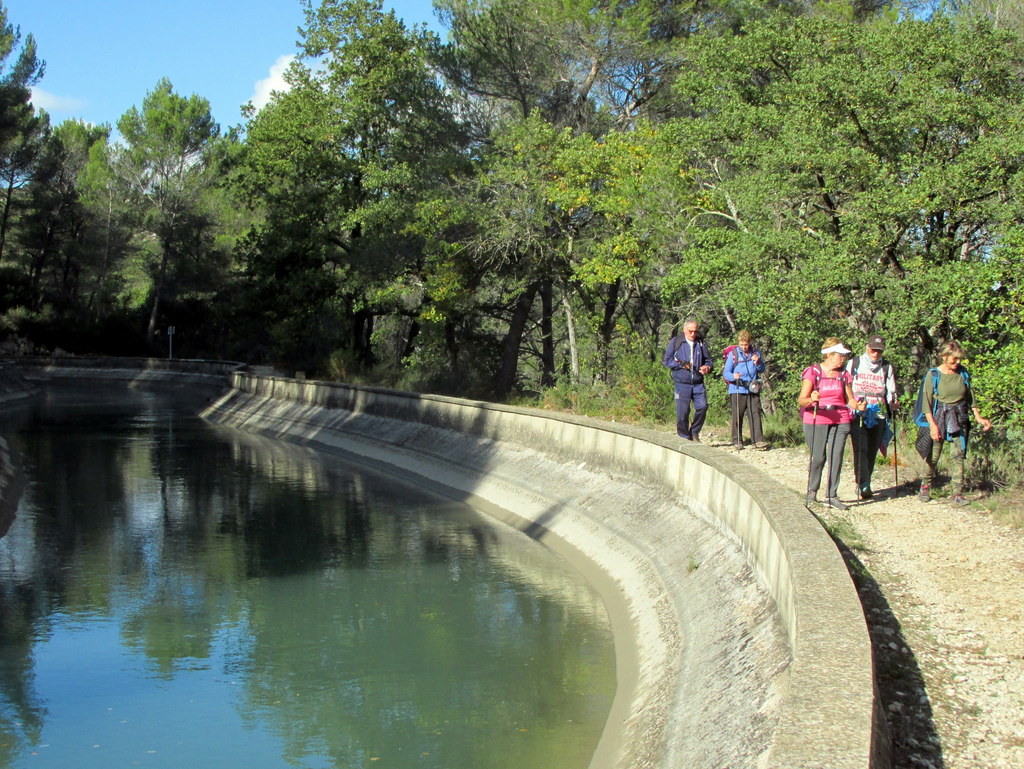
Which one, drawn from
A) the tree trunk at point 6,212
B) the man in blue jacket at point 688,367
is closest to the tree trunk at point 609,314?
the man in blue jacket at point 688,367

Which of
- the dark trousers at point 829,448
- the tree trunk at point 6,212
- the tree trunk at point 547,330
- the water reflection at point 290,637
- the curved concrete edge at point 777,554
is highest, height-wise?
the tree trunk at point 6,212

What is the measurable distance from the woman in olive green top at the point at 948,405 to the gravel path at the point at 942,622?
2.34 ft

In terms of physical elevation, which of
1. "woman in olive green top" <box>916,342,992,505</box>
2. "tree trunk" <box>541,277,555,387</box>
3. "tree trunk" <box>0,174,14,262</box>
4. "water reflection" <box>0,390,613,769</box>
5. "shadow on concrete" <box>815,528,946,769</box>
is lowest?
"water reflection" <box>0,390,613,769</box>

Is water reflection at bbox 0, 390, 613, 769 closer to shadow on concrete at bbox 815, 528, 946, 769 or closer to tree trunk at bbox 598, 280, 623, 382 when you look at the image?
shadow on concrete at bbox 815, 528, 946, 769

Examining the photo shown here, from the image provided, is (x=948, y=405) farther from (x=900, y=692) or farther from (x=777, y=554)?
(x=900, y=692)

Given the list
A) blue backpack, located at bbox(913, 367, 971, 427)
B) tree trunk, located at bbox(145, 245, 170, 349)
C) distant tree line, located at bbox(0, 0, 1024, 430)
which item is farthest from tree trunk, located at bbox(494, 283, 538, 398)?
tree trunk, located at bbox(145, 245, 170, 349)

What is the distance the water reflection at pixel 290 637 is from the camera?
8766 mm

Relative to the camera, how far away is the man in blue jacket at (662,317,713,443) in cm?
1588

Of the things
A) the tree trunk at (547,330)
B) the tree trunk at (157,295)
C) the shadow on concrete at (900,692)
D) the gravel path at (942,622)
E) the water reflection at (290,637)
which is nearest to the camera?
the shadow on concrete at (900,692)

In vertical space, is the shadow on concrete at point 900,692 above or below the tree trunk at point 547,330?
below

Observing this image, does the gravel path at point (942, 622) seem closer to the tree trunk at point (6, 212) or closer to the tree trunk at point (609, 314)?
the tree trunk at point (609, 314)

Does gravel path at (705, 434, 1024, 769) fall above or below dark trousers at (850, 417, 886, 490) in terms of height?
below

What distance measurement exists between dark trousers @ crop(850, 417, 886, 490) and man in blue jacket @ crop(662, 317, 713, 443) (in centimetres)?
336

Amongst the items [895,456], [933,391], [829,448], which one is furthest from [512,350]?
[933,391]
